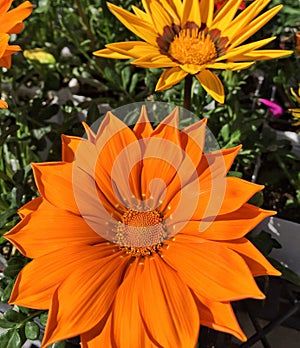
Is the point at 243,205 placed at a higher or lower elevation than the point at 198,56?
lower

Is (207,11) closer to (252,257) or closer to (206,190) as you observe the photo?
(206,190)

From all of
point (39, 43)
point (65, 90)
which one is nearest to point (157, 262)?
point (65, 90)

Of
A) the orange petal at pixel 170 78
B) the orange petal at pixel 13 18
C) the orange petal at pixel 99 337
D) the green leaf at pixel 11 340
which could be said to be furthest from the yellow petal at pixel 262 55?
the green leaf at pixel 11 340

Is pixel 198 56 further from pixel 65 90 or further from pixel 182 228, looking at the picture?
pixel 65 90

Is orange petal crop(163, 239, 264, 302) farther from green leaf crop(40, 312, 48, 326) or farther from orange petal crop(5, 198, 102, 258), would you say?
green leaf crop(40, 312, 48, 326)

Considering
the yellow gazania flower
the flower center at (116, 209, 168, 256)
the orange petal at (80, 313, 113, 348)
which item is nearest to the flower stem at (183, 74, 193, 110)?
the yellow gazania flower

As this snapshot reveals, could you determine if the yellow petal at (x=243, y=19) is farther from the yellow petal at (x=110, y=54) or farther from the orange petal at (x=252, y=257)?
the orange petal at (x=252, y=257)
